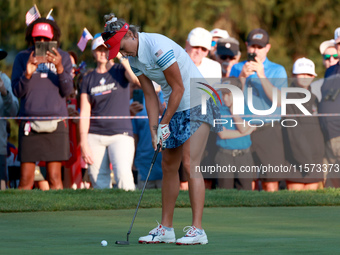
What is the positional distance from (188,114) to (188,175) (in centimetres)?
48

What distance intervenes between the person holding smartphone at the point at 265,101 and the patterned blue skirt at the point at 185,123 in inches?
175

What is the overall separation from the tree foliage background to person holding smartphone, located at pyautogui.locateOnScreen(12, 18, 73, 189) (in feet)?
36.9

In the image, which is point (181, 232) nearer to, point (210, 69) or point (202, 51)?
point (210, 69)

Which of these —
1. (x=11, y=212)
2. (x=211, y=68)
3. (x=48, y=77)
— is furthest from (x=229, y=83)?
(x=11, y=212)

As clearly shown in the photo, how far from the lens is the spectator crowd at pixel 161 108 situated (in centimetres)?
1098

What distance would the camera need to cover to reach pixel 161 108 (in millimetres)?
11523

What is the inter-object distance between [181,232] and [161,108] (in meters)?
4.47

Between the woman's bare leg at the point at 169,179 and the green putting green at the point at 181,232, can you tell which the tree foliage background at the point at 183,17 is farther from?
the woman's bare leg at the point at 169,179

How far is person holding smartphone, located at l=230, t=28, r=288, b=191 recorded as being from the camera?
11.2m

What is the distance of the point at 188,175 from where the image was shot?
6684 millimetres

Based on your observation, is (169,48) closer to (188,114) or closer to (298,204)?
(188,114)

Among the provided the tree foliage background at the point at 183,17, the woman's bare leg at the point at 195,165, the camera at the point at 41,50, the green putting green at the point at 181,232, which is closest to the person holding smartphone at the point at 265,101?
the green putting green at the point at 181,232

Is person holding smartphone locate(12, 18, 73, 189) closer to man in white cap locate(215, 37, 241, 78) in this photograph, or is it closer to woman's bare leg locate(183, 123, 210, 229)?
man in white cap locate(215, 37, 241, 78)

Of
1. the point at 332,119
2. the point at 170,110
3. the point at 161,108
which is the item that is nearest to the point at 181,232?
the point at 170,110
